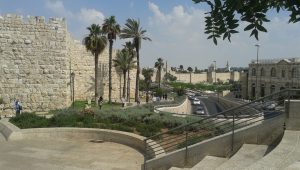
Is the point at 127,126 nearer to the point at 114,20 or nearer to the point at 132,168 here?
the point at 132,168

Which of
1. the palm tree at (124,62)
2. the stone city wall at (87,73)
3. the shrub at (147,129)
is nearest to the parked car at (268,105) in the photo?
the shrub at (147,129)

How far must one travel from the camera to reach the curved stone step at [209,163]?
761 centimetres

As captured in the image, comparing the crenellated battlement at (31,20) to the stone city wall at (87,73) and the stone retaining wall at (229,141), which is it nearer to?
the stone city wall at (87,73)

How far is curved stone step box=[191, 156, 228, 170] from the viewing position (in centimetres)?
761

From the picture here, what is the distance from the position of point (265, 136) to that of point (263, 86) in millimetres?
77353

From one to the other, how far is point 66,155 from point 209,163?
5.82 m

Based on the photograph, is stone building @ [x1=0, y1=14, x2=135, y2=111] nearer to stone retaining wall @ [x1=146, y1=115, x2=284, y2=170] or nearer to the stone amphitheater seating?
stone retaining wall @ [x1=146, y1=115, x2=284, y2=170]

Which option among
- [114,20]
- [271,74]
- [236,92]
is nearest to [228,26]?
[114,20]

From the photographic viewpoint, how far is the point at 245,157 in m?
Answer: 7.41

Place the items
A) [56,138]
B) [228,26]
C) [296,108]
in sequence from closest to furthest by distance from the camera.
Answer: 1. [228,26]
2. [296,108]
3. [56,138]

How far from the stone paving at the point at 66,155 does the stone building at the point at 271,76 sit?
58505 millimetres

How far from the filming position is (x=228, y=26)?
12.5 feet

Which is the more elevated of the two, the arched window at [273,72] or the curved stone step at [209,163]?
the arched window at [273,72]

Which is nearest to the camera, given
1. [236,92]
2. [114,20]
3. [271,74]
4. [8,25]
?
[8,25]
